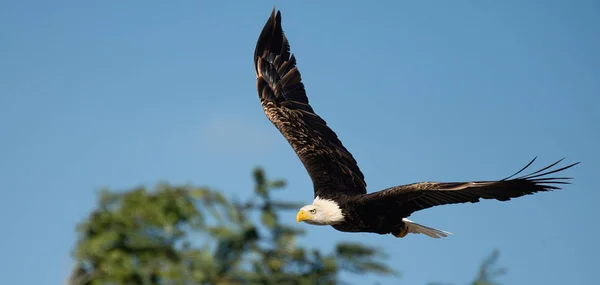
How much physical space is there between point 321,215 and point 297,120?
2262mm

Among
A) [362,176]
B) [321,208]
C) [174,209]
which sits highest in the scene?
[362,176]

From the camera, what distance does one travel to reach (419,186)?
327 inches

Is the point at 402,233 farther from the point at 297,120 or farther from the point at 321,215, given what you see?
the point at 297,120

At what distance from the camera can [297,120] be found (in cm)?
1094

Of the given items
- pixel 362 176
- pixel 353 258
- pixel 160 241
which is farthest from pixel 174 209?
pixel 362 176

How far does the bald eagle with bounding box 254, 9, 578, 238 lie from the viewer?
802 centimetres

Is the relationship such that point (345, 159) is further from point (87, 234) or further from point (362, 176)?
point (87, 234)

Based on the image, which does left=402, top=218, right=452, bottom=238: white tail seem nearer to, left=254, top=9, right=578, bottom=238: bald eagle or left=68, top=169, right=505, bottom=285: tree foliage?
left=254, top=9, right=578, bottom=238: bald eagle

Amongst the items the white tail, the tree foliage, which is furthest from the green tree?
the white tail

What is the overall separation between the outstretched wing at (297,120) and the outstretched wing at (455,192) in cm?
97

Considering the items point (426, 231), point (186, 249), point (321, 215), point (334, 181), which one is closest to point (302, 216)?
point (321, 215)

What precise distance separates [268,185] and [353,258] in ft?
1.68

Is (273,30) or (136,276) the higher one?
(273,30)

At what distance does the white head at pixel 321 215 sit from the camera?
8.98 metres
